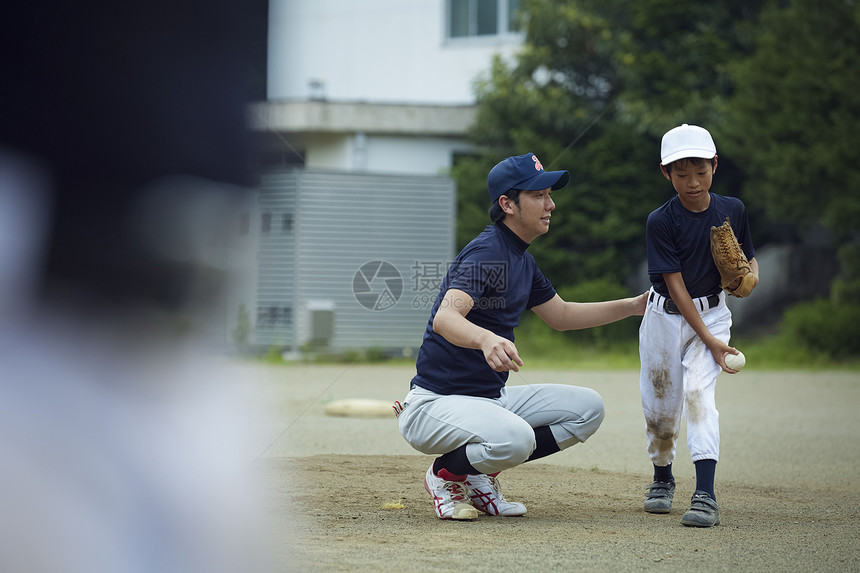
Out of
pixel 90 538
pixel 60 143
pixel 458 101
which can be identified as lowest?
pixel 90 538

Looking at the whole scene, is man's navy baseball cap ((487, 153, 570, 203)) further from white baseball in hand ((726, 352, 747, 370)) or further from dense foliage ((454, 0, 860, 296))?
dense foliage ((454, 0, 860, 296))

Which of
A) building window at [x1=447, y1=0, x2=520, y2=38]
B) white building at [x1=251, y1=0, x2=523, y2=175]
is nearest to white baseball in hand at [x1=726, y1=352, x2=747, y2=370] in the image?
white building at [x1=251, y1=0, x2=523, y2=175]

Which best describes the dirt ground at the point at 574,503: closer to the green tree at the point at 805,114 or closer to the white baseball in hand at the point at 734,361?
the white baseball in hand at the point at 734,361

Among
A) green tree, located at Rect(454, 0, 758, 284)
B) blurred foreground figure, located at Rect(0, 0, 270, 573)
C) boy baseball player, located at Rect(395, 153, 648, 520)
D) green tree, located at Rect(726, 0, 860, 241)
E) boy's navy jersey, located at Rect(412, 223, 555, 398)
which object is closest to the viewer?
blurred foreground figure, located at Rect(0, 0, 270, 573)

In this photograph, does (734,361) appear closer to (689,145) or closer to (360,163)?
(689,145)

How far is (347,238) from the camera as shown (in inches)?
705

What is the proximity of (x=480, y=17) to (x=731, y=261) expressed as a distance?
21031 mm

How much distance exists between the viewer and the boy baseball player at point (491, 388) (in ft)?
13.7

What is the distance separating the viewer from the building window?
24.3 metres

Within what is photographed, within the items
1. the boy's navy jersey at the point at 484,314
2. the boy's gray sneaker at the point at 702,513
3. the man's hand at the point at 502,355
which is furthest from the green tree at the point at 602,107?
the man's hand at the point at 502,355

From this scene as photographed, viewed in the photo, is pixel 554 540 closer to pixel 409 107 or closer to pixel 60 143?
pixel 60 143

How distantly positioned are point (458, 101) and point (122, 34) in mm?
24223

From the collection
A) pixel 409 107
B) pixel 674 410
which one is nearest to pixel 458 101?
pixel 409 107

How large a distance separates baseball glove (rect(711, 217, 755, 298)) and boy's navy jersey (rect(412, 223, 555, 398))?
2.79 ft
